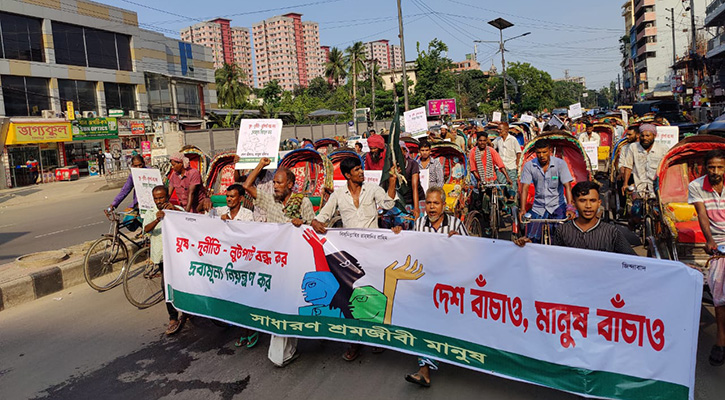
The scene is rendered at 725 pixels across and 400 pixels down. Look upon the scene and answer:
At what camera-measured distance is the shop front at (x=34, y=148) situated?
28.4m

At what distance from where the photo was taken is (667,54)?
252 feet

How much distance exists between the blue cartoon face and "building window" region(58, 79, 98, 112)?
119ft

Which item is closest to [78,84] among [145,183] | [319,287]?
[145,183]

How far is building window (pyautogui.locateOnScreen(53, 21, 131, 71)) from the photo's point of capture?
35250 millimetres

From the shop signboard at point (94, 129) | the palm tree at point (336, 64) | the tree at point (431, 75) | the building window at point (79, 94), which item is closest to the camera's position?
the shop signboard at point (94, 129)

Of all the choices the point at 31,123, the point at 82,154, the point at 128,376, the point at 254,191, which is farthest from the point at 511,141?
the point at 82,154

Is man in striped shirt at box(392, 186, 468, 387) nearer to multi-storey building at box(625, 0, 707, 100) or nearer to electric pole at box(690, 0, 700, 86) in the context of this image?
electric pole at box(690, 0, 700, 86)

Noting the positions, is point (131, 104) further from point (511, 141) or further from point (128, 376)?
point (128, 376)

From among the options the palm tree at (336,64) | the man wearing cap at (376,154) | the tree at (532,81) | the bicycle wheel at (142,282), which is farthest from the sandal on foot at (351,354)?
the palm tree at (336,64)

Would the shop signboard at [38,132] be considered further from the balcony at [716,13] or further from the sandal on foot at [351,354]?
the balcony at [716,13]

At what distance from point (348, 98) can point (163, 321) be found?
71.8 metres

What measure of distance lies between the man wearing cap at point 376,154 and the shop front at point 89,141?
98.0ft

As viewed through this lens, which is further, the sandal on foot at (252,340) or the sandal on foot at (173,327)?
the sandal on foot at (173,327)

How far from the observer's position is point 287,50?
552 ft
